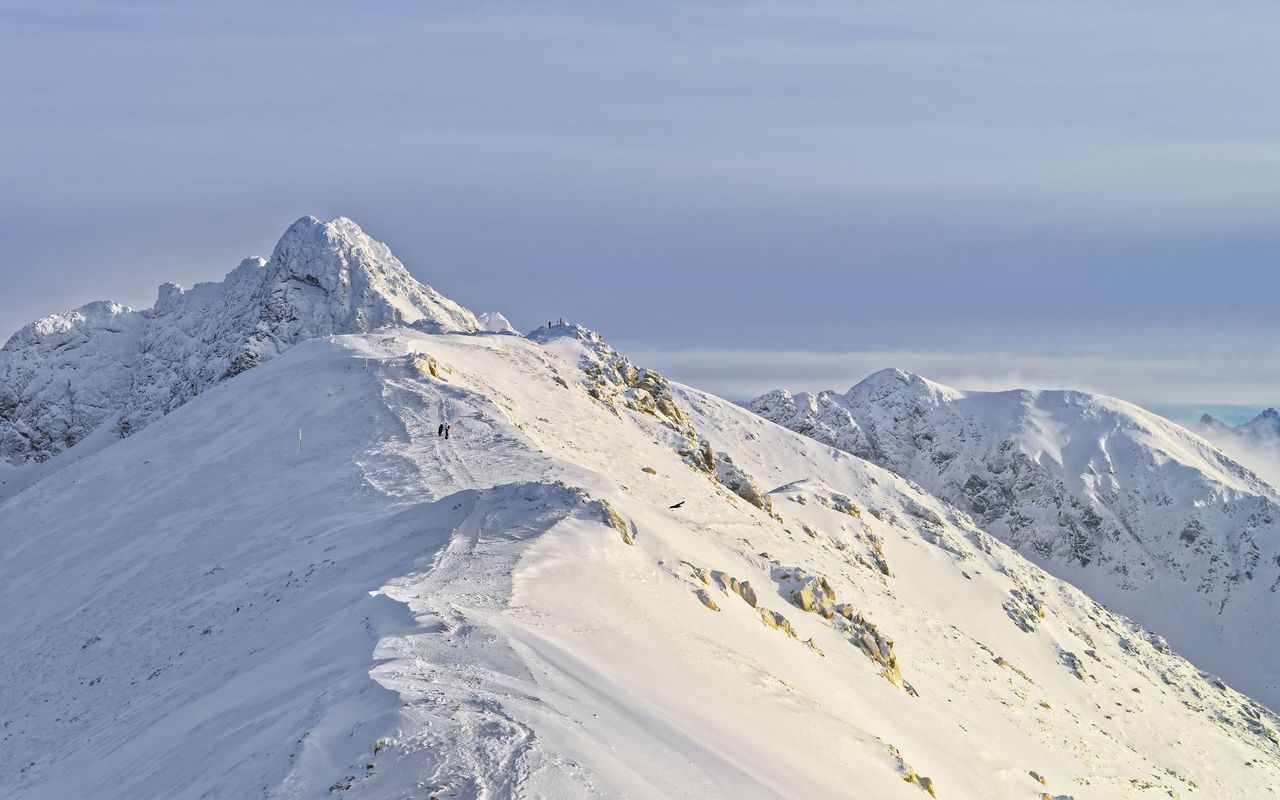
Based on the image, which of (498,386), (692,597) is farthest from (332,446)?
(692,597)

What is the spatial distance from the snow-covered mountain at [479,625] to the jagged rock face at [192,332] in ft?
237

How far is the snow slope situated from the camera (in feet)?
63.0

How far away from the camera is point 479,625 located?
23.5 m

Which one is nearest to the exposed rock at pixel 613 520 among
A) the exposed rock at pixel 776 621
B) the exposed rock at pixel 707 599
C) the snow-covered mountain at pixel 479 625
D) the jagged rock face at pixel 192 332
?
the snow-covered mountain at pixel 479 625

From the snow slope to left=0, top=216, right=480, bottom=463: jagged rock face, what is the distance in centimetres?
7160

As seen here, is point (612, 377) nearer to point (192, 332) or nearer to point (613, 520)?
point (613, 520)

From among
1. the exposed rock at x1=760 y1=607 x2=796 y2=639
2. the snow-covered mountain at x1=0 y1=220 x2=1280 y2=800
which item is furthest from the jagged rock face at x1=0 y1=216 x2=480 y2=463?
the exposed rock at x1=760 y1=607 x2=796 y2=639

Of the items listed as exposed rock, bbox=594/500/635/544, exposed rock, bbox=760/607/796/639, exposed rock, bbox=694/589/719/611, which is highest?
exposed rock, bbox=594/500/635/544

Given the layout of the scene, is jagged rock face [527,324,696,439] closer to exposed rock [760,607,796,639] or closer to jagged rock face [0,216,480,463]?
exposed rock [760,607,796,639]

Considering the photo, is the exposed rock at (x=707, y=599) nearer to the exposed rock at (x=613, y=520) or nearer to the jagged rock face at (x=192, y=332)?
the exposed rock at (x=613, y=520)

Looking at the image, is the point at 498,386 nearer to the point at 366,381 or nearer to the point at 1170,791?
the point at 366,381

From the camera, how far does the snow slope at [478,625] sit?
19203 mm

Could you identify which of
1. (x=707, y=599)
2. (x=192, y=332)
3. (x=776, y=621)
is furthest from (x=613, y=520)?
(x=192, y=332)

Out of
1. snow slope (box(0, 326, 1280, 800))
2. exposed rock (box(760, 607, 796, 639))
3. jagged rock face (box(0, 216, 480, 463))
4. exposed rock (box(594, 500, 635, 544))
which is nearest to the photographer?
snow slope (box(0, 326, 1280, 800))
